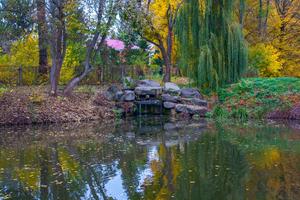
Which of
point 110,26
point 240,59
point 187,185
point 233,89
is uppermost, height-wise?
point 110,26

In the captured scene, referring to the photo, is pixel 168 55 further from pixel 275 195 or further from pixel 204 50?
pixel 275 195

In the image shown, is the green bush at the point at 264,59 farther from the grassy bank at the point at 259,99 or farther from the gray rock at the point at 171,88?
the gray rock at the point at 171,88

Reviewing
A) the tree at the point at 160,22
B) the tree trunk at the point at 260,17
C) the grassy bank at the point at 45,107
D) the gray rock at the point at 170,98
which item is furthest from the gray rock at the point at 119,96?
the tree trunk at the point at 260,17

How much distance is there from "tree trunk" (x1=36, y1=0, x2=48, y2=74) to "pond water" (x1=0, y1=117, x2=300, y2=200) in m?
5.49

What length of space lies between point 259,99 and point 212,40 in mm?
3652

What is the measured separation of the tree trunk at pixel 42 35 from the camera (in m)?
20.1

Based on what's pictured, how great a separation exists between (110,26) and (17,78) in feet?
20.2

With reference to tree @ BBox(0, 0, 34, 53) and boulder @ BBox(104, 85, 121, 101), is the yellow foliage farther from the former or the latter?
boulder @ BBox(104, 85, 121, 101)

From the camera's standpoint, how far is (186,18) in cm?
2220

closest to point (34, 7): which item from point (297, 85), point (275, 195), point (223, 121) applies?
point (223, 121)

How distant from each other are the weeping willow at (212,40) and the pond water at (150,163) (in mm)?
5431

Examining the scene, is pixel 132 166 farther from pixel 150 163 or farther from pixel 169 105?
pixel 169 105

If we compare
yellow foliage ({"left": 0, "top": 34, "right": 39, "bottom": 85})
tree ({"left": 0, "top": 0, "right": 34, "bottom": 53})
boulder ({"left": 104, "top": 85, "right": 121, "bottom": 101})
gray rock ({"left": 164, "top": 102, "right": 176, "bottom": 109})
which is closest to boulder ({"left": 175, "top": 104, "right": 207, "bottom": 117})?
gray rock ({"left": 164, "top": 102, "right": 176, "bottom": 109})

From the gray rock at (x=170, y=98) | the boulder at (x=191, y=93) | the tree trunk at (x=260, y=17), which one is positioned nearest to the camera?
the gray rock at (x=170, y=98)
